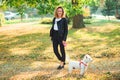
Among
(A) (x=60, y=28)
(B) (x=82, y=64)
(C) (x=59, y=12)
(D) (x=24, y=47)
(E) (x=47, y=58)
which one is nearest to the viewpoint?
(B) (x=82, y=64)

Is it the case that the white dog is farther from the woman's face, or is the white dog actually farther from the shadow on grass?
the shadow on grass

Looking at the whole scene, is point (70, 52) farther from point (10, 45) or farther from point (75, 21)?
point (75, 21)

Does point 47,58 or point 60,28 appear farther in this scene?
point 47,58

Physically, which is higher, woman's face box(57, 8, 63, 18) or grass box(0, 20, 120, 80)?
woman's face box(57, 8, 63, 18)

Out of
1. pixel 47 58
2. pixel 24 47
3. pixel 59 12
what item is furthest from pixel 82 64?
pixel 24 47

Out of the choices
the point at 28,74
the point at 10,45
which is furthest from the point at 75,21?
the point at 28,74

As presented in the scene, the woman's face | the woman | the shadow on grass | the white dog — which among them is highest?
the woman's face

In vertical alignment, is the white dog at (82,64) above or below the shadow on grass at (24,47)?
above

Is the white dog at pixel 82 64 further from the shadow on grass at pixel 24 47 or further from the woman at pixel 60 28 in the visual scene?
the shadow on grass at pixel 24 47

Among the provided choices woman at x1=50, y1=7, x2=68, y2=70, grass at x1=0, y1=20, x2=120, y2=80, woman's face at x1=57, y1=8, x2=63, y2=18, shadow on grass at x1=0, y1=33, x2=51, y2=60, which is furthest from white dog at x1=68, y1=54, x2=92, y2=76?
shadow on grass at x1=0, y1=33, x2=51, y2=60

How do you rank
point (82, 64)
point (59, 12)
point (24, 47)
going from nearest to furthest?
1. point (82, 64)
2. point (59, 12)
3. point (24, 47)

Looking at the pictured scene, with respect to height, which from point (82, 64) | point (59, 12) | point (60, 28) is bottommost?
point (82, 64)

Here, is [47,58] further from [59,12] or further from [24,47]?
[59,12]

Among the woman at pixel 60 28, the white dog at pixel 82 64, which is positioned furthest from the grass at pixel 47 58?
the woman at pixel 60 28
